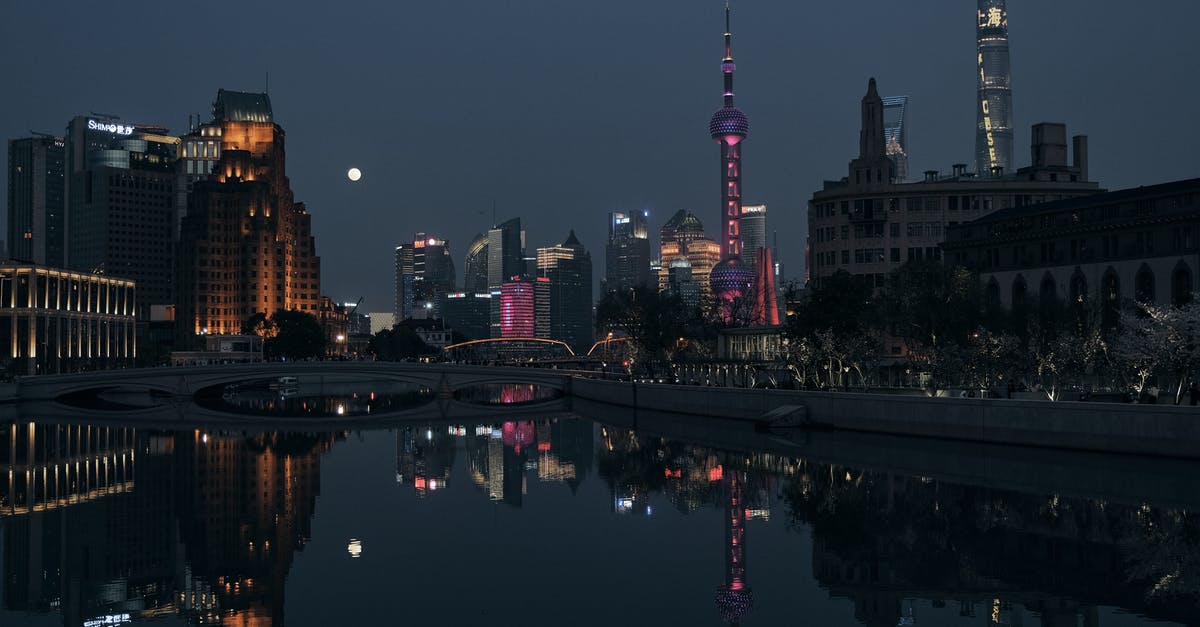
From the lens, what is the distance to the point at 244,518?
44.9 metres

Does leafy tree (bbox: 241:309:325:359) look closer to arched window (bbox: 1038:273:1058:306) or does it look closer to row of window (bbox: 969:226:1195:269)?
row of window (bbox: 969:226:1195:269)

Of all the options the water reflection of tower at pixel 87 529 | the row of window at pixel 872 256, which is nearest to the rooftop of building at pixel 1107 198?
the row of window at pixel 872 256

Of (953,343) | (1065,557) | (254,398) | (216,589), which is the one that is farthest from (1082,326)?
(254,398)

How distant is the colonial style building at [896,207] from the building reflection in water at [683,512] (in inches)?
2879

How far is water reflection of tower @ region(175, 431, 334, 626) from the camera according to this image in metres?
31.1

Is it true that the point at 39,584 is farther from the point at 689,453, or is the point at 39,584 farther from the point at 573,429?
the point at 573,429

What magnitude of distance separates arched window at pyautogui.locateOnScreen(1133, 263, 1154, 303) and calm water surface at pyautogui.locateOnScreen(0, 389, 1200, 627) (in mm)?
34836

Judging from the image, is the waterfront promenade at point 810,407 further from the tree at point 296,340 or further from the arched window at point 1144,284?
the tree at point 296,340

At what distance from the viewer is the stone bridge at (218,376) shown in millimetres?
119375

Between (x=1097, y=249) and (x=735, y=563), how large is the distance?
69954 mm

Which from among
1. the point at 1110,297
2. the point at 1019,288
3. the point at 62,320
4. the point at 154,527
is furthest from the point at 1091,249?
the point at 62,320

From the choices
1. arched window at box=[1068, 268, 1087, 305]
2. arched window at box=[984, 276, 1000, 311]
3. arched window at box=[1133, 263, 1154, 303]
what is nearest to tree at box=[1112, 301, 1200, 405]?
arched window at box=[1133, 263, 1154, 303]

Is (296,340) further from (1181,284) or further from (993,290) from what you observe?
(1181,284)

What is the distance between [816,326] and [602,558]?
5805 centimetres
